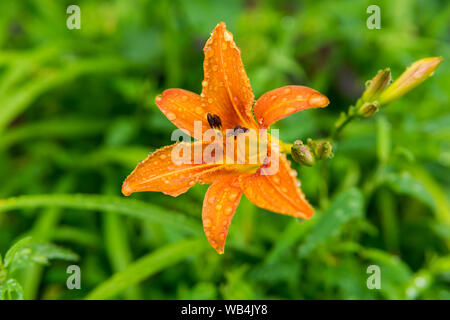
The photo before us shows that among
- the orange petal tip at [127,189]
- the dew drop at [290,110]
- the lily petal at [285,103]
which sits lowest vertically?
the orange petal tip at [127,189]

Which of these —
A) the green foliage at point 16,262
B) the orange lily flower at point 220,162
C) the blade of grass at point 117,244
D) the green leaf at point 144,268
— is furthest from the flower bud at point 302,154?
the blade of grass at point 117,244

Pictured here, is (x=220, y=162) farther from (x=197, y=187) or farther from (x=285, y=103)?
(x=197, y=187)

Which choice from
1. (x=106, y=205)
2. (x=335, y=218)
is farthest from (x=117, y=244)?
(x=335, y=218)

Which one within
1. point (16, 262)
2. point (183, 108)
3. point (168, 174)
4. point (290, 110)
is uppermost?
point (183, 108)

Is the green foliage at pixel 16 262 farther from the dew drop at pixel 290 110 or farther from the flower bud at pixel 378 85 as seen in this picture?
the flower bud at pixel 378 85
